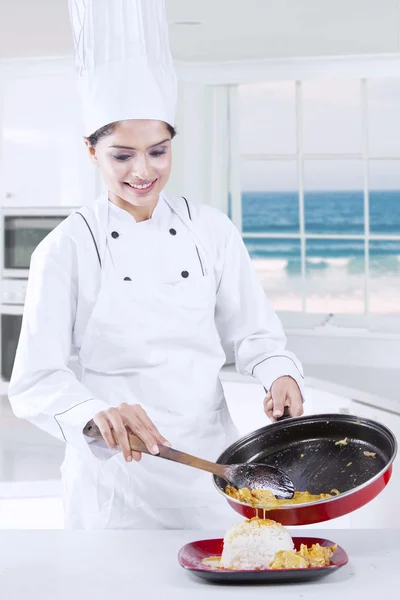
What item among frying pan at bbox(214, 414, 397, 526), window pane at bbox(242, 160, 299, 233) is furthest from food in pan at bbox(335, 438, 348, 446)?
window pane at bbox(242, 160, 299, 233)

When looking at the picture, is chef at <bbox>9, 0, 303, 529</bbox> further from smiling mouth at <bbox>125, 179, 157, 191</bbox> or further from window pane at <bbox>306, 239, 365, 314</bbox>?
window pane at <bbox>306, 239, 365, 314</bbox>

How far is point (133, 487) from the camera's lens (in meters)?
1.68

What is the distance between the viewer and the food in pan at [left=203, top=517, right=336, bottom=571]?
120 centimetres

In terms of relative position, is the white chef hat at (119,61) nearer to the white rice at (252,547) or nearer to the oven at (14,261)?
the white rice at (252,547)

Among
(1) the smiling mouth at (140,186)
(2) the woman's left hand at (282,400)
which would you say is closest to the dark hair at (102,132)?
(1) the smiling mouth at (140,186)

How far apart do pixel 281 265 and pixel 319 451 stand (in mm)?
2558

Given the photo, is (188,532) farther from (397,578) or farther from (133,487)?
(397,578)

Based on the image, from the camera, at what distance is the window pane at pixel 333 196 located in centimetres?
386

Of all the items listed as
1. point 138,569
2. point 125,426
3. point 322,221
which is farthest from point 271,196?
point 138,569

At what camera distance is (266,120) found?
388cm

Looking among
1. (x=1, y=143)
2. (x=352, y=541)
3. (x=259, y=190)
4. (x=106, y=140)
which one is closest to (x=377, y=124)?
(x=259, y=190)

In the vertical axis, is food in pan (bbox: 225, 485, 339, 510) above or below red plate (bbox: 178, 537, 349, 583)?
above

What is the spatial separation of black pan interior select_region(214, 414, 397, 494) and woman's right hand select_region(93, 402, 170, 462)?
150mm

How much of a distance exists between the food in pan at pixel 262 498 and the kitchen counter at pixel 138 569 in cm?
11
